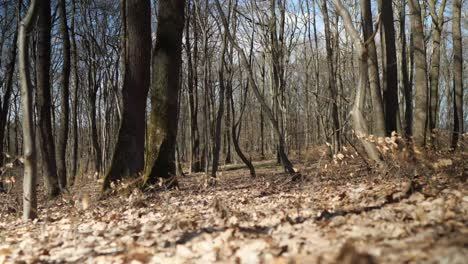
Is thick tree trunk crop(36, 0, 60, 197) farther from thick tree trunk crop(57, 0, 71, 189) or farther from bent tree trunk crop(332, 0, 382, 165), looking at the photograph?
bent tree trunk crop(332, 0, 382, 165)

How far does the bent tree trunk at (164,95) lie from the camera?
24.8 ft

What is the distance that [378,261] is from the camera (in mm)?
1978

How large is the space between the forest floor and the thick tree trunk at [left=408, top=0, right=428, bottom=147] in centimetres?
182

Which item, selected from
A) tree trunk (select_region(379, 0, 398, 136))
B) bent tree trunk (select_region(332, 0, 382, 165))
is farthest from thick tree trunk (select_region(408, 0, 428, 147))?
bent tree trunk (select_region(332, 0, 382, 165))

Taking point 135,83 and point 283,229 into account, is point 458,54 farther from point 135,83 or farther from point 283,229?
point 283,229

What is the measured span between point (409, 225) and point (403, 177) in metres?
2.47

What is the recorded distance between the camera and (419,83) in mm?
7922

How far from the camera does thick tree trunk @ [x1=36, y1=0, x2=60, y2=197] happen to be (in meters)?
→ 8.62

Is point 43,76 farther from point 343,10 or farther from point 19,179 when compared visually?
point 343,10

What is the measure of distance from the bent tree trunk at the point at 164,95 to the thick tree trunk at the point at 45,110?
8.29ft

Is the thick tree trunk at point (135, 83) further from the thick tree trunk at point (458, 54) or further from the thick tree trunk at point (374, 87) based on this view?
the thick tree trunk at point (458, 54)

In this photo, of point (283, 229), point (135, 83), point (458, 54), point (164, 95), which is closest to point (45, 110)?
point (135, 83)

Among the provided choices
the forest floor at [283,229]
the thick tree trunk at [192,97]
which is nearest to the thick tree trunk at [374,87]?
the forest floor at [283,229]

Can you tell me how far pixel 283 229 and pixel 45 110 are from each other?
7.31 meters
